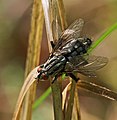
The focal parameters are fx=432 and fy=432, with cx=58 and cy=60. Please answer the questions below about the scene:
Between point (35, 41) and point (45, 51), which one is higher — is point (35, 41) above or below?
below

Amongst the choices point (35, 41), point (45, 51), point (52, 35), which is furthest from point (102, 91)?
point (45, 51)

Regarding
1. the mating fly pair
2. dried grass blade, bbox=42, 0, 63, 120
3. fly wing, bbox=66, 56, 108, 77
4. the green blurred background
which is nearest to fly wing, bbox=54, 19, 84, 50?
the mating fly pair

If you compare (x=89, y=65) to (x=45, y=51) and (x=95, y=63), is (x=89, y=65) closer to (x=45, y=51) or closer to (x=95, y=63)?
(x=95, y=63)

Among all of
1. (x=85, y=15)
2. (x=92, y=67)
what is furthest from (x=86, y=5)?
(x=92, y=67)

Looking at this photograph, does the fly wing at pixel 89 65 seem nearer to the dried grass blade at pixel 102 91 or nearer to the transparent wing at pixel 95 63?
the transparent wing at pixel 95 63

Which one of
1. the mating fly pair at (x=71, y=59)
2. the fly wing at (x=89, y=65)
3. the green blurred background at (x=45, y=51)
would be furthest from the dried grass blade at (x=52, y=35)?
the green blurred background at (x=45, y=51)

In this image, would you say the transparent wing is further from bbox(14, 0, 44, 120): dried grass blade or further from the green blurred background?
the green blurred background
